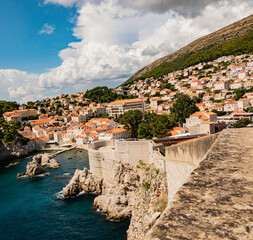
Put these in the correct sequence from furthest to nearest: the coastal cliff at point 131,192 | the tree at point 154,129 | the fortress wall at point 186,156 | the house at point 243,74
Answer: the house at point 243,74 → the tree at point 154,129 → the coastal cliff at point 131,192 → the fortress wall at point 186,156

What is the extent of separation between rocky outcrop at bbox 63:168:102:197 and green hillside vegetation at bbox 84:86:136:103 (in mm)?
70858

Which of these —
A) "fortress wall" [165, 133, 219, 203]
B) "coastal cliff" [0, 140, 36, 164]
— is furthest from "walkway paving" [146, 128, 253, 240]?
"coastal cliff" [0, 140, 36, 164]

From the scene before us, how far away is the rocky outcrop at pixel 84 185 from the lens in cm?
2178

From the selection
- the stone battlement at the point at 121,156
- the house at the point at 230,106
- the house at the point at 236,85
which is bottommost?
the stone battlement at the point at 121,156

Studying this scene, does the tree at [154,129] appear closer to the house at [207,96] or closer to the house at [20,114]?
the house at [207,96]

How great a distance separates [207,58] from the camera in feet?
350

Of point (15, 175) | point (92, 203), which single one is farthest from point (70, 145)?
point (92, 203)

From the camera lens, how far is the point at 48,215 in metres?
18.9

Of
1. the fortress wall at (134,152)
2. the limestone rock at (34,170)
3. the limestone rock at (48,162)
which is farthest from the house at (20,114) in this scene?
the fortress wall at (134,152)

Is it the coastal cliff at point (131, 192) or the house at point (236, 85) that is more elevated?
the house at point (236, 85)

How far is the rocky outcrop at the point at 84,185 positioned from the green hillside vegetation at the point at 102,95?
70858 millimetres

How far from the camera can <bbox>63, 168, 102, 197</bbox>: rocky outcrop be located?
2178 centimetres

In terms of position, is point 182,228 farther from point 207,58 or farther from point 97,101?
point 207,58

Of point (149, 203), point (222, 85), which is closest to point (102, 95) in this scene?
point (222, 85)
